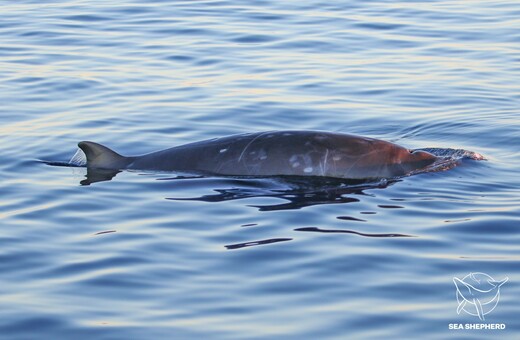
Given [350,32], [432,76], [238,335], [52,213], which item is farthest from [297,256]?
[350,32]

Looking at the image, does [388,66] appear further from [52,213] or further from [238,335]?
[238,335]

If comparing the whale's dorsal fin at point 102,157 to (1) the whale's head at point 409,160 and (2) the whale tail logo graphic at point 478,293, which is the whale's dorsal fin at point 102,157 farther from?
(2) the whale tail logo graphic at point 478,293

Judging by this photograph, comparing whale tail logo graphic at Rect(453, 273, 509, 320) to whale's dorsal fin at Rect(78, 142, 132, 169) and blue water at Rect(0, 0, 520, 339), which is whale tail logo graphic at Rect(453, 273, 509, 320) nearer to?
blue water at Rect(0, 0, 520, 339)

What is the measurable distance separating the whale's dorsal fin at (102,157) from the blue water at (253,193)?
25 cm

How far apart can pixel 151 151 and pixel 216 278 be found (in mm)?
5354

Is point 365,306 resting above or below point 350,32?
below

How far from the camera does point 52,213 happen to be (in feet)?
39.4

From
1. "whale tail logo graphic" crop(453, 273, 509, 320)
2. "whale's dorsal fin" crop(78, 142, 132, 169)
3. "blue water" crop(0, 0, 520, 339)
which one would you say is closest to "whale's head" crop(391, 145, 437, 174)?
"blue water" crop(0, 0, 520, 339)

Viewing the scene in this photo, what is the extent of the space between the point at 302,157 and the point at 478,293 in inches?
158

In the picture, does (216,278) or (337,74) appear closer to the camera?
(216,278)

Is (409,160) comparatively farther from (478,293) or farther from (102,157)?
(478,293)

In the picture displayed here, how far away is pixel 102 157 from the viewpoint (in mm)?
13766

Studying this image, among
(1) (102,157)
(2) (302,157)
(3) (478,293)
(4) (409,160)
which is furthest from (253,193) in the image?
(3) (478,293)

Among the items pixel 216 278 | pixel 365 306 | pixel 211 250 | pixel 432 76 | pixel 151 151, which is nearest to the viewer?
pixel 365 306
